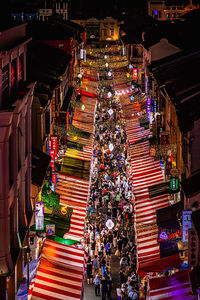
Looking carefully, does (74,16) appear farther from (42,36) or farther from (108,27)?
(42,36)

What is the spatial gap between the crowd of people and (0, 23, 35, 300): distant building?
27.4 feet

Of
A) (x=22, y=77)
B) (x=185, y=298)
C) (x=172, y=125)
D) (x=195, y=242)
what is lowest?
(x=185, y=298)

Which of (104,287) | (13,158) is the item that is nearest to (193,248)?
(104,287)

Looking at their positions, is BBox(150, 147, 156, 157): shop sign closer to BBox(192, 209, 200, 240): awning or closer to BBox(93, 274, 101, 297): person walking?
BBox(93, 274, 101, 297): person walking

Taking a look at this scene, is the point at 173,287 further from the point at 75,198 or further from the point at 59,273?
the point at 75,198

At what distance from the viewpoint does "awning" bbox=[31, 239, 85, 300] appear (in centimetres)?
2420

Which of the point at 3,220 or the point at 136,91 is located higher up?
the point at 136,91

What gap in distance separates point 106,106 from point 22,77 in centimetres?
5186

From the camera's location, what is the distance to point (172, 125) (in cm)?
3703

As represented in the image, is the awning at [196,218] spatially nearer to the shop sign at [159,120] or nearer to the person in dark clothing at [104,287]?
the person in dark clothing at [104,287]

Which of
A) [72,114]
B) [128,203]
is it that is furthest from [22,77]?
[72,114]

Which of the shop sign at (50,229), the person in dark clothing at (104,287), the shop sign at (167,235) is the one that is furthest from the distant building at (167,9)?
the person in dark clothing at (104,287)

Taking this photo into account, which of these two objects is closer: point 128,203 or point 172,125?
point 172,125

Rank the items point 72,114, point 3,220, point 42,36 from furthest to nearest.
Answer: point 42,36
point 72,114
point 3,220
